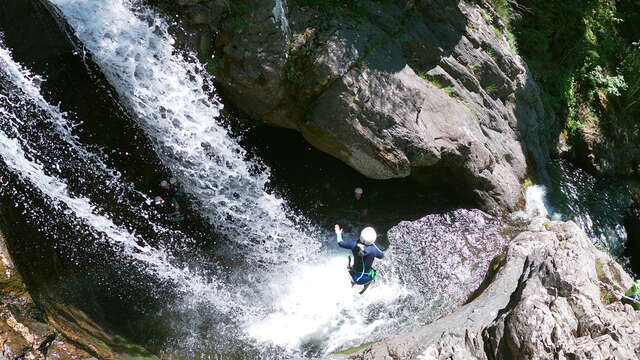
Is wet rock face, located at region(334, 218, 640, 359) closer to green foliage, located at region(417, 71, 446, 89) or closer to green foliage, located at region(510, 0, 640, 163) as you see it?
green foliage, located at region(417, 71, 446, 89)

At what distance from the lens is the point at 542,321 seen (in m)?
5.53

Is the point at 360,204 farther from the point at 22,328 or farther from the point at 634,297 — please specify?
the point at 22,328

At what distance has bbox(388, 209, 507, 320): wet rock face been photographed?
9695 millimetres

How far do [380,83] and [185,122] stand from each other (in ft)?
12.9

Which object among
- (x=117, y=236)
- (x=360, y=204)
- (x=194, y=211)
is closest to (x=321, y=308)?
(x=360, y=204)

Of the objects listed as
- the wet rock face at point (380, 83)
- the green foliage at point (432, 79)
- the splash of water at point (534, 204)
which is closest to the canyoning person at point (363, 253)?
the wet rock face at point (380, 83)

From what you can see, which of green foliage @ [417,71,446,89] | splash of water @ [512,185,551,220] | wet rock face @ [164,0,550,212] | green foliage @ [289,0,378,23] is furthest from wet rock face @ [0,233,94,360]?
splash of water @ [512,185,551,220]

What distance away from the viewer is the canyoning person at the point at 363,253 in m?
7.44

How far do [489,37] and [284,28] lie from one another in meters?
6.44

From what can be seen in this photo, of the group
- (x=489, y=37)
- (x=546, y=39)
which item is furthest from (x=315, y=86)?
(x=546, y=39)

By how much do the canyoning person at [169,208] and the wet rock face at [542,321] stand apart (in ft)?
15.0

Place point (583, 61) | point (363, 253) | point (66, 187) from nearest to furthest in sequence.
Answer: point (363, 253) < point (66, 187) < point (583, 61)

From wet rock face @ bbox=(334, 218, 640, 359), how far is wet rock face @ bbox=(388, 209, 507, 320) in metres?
2.08

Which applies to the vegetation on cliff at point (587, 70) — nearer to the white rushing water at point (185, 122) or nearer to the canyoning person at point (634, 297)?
the canyoning person at point (634, 297)
